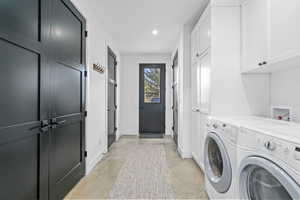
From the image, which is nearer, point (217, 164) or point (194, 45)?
point (217, 164)

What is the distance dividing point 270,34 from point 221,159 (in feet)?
3.99

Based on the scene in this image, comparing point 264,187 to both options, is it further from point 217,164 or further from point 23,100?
point 23,100

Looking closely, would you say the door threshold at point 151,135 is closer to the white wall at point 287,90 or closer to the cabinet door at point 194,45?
the cabinet door at point 194,45

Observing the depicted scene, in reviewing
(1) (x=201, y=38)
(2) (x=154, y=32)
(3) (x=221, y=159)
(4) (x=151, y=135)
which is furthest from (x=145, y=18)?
(4) (x=151, y=135)

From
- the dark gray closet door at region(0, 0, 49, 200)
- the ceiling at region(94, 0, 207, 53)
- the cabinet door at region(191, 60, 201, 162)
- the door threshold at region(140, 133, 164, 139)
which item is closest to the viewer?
the dark gray closet door at region(0, 0, 49, 200)

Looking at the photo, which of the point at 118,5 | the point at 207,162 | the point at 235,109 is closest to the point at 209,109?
the point at 235,109

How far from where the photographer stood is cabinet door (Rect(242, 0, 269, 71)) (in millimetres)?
1684

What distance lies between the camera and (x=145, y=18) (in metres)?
3.05

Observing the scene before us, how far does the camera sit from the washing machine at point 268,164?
77cm

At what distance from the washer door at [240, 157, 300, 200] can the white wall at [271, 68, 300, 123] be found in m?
0.98

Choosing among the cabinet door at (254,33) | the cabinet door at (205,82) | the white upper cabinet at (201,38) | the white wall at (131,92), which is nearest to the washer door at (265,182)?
the cabinet door at (254,33)

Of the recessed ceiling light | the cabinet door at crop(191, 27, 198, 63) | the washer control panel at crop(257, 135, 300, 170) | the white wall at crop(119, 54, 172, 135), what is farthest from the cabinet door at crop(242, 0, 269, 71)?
the white wall at crop(119, 54, 172, 135)

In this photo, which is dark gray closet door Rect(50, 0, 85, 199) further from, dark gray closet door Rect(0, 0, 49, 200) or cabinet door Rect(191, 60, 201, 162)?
cabinet door Rect(191, 60, 201, 162)

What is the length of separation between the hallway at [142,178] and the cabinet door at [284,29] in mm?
1620
